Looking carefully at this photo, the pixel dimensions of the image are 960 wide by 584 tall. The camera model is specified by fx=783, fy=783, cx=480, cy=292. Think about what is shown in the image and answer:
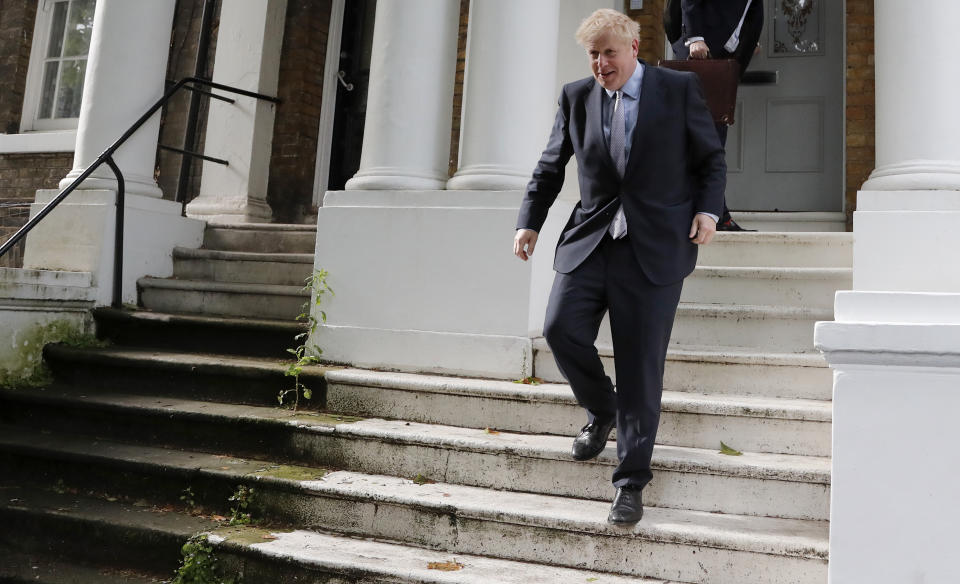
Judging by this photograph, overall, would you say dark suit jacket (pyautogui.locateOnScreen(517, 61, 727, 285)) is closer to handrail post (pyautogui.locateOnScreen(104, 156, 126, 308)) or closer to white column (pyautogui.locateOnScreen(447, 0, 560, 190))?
white column (pyautogui.locateOnScreen(447, 0, 560, 190))

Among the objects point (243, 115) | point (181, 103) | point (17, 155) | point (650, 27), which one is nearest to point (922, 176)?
point (650, 27)

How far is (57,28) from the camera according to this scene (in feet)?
27.6

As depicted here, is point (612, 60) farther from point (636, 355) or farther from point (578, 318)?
point (636, 355)

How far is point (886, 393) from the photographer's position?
2133 millimetres

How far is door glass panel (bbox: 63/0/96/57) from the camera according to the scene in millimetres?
8281

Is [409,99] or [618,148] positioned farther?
[409,99]

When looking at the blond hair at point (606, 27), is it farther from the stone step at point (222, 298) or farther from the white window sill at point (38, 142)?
the white window sill at point (38, 142)

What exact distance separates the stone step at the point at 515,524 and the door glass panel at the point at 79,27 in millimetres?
6375

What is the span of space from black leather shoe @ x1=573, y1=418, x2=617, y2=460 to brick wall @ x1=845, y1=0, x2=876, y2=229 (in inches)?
130

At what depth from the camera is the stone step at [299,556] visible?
2582 mm

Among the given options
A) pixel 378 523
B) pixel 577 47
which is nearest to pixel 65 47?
pixel 577 47

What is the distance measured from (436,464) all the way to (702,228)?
142cm

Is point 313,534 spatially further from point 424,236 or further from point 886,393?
point 886,393

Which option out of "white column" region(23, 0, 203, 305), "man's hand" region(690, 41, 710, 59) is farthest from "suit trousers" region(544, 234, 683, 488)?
"white column" region(23, 0, 203, 305)
